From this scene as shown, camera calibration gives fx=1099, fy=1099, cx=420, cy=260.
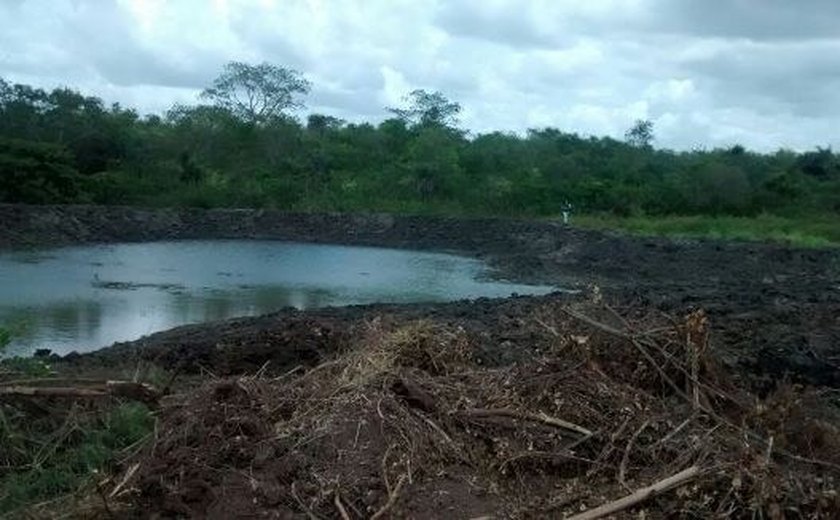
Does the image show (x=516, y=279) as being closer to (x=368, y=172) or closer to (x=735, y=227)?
(x=735, y=227)

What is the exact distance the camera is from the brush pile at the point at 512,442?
555cm

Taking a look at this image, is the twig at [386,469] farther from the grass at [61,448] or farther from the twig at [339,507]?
the grass at [61,448]

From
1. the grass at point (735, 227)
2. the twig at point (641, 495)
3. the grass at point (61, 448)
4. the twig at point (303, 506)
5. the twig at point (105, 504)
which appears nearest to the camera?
the twig at point (641, 495)

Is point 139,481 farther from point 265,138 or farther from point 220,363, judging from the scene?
point 265,138

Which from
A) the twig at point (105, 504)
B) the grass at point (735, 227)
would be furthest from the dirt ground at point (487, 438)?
the grass at point (735, 227)

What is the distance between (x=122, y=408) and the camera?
7.41m

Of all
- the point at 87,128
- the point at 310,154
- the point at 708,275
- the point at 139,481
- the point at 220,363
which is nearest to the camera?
the point at 139,481

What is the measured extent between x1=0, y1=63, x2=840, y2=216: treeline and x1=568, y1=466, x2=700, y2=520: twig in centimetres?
4036

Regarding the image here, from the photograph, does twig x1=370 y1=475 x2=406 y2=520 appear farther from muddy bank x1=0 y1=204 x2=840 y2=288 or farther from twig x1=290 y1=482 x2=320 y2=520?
muddy bank x1=0 y1=204 x2=840 y2=288

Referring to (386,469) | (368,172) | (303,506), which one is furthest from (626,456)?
(368,172)

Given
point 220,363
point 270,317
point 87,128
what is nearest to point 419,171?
point 87,128

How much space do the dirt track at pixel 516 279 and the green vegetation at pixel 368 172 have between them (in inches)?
109

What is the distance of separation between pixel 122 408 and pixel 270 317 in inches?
405

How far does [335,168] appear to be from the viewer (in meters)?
59.2
